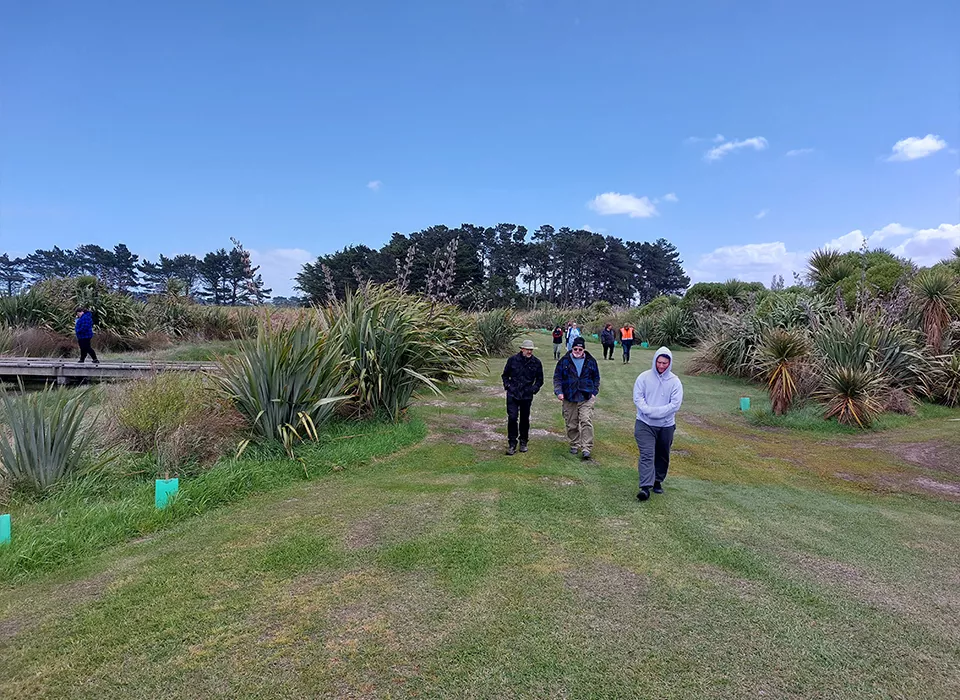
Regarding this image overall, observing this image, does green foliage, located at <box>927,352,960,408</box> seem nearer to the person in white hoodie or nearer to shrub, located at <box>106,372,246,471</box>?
the person in white hoodie

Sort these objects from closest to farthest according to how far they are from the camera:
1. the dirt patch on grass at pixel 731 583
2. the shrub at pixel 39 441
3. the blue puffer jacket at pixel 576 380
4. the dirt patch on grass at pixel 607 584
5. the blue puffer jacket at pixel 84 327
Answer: the dirt patch on grass at pixel 607 584
the dirt patch on grass at pixel 731 583
the shrub at pixel 39 441
the blue puffer jacket at pixel 576 380
the blue puffer jacket at pixel 84 327

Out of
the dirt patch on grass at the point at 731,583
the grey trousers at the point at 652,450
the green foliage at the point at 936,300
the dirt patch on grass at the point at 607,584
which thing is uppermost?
the green foliage at the point at 936,300

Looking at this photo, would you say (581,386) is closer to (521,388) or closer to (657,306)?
(521,388)

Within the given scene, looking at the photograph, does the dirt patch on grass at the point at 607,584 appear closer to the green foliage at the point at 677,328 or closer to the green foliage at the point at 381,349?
the green foliage at the point at 381,349

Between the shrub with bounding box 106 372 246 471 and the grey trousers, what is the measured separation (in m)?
4.51

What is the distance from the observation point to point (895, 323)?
453 inches

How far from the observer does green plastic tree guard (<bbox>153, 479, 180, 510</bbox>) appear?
14.9 ft

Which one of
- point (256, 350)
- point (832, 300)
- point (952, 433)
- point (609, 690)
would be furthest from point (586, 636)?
point (832, 300)


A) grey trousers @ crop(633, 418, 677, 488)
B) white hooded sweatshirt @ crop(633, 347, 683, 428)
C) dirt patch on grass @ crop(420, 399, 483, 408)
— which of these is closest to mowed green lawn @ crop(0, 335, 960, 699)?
grey trousers @ crop(633, 418, 677, 488)

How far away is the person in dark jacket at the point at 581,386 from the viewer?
21.9ft

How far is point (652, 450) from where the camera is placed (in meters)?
5.32

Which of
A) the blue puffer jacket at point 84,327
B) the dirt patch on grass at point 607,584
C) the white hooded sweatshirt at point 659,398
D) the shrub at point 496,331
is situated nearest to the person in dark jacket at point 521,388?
the white hooded sweatshirt at point 659,398

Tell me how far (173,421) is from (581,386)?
483 centimetres

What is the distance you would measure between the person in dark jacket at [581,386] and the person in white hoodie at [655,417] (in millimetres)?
1177
